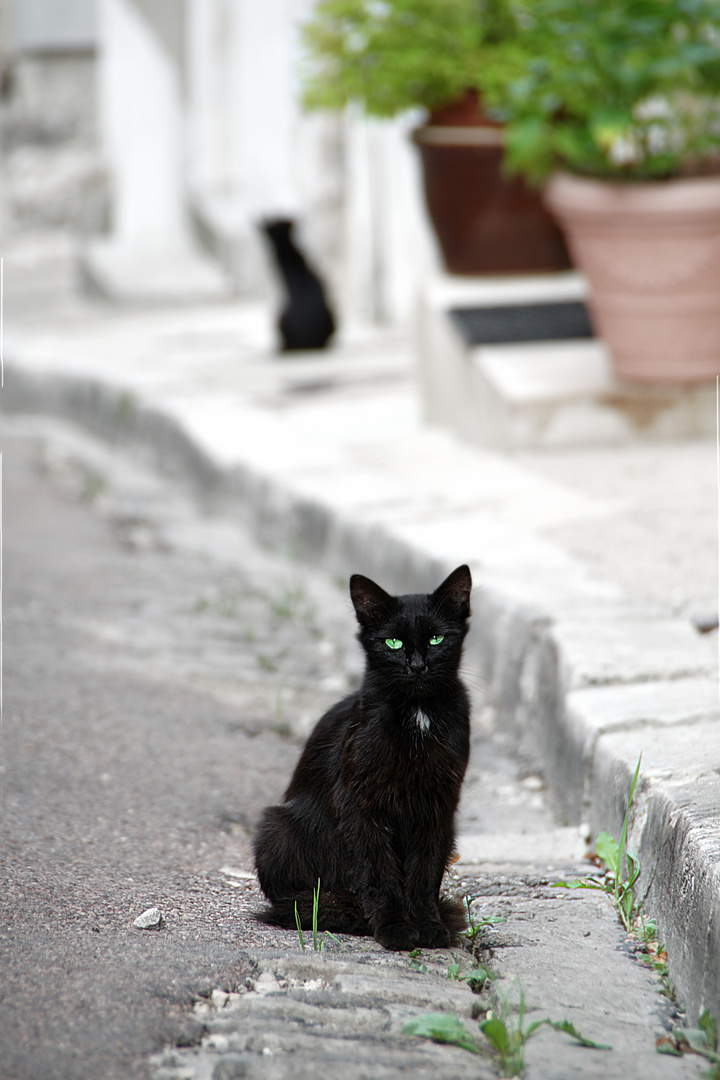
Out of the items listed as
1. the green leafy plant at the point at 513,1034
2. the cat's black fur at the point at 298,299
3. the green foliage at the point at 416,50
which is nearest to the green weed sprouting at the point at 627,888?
the green leafy plant at the point at 513,1034

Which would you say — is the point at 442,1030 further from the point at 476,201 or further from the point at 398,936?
the point at 476,201

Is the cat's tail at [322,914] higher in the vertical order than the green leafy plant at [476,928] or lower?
higher

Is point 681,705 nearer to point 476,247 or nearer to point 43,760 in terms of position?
point 43,760

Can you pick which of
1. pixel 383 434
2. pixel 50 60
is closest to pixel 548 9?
pixel 383 434

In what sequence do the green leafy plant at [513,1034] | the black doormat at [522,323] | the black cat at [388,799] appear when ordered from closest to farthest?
1. the green leafy plant at [513,1034]
2. the black cat at [388,799]
3. the black doormat at [522,323]

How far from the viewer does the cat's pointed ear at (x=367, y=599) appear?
1894 mm

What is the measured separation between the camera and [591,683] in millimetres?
2402

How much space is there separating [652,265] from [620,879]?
2.34 m

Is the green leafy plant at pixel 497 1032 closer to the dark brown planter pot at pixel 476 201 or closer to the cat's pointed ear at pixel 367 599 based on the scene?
the cat's pointed ear at pixel 367 599

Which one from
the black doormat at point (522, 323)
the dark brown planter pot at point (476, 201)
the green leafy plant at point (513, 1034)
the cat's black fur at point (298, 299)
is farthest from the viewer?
the cat's black fur at point (298, 299)

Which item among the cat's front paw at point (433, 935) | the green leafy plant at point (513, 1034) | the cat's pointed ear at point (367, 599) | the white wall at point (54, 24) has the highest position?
the white wall at point (54, 24)

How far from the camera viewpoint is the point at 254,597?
3906 millimetres

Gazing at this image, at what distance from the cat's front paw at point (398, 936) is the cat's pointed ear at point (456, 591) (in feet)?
1.61

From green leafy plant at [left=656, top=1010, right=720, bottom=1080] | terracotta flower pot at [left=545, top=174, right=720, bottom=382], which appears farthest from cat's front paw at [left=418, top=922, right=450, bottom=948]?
terracotta flower pot at [left=545, top=174, right=720, bottom=382]
